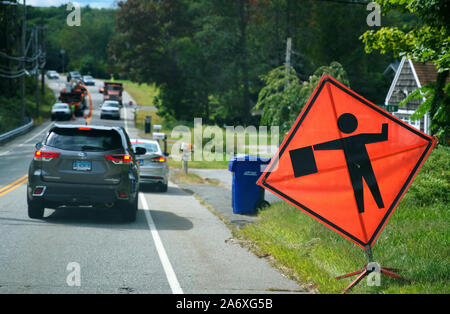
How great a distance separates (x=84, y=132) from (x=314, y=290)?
22.2ft

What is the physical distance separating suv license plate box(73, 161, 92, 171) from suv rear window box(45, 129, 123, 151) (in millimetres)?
300

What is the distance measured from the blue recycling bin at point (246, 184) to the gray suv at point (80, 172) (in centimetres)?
286

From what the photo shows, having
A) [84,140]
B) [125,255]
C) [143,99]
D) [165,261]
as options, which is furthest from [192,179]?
[143,99]

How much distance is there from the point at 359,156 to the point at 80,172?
21.0 ft

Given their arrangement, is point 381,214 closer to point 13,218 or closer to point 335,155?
point 335,155

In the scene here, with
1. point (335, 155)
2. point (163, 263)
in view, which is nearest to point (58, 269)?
point (163, 263)

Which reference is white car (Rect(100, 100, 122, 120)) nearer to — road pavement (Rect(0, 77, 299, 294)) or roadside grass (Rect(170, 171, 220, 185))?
roadside grass (Rect(170, 171, 220, 185))

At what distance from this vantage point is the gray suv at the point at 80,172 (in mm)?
12703

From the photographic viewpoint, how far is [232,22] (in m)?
64.8

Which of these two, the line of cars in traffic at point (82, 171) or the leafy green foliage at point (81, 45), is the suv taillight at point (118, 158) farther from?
the leafy green foliage at point (81, 45)

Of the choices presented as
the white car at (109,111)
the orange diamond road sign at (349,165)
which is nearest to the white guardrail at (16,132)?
the white car at (109,111)
